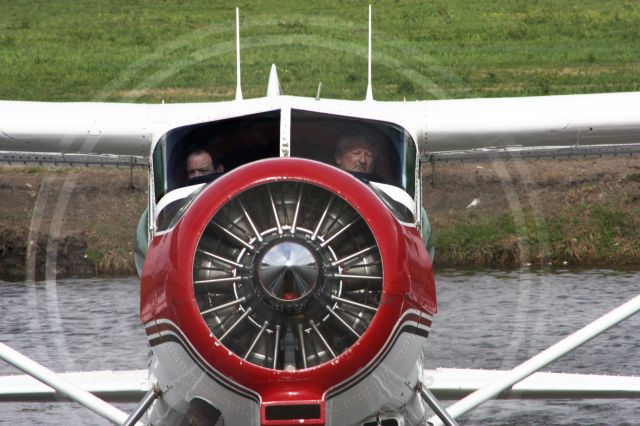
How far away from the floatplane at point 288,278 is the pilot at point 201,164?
0.07 ft

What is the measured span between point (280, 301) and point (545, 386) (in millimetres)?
2947

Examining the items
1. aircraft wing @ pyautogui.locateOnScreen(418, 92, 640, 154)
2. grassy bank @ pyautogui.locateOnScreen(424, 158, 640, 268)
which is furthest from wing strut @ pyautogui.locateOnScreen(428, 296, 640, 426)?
grassy bank @ pyautogui.locateOnScreen(424, 158, 640, 268)

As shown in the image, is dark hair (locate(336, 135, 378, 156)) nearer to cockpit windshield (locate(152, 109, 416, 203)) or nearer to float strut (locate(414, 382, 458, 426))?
cockpit windshield (locate(152, 109, 416, 203))

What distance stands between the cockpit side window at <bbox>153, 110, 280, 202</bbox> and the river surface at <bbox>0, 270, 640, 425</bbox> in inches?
139

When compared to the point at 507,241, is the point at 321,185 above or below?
above

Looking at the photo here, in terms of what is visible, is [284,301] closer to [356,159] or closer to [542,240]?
[356,159]

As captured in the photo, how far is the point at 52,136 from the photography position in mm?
7770

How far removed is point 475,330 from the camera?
11.7 meters

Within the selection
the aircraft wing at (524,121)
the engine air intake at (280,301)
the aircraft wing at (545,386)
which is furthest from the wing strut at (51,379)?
the aircraft wing at (524,121)

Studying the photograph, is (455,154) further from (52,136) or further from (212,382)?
(212,382)

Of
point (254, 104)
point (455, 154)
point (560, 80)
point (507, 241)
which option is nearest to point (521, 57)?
point (560, 80)

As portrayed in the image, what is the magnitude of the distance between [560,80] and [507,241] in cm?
959

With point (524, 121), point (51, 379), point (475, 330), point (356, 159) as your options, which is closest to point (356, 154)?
point (356, 159)

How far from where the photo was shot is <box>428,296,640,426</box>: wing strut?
240 inches
